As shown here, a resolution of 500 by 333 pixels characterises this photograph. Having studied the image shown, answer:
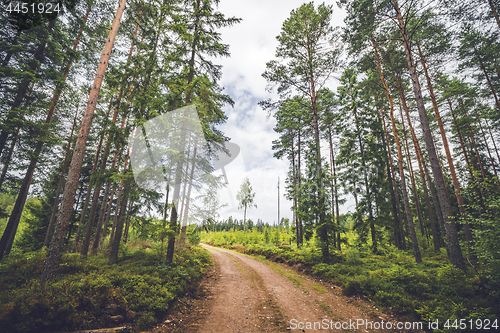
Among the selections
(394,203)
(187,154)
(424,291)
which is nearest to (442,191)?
(424,291)

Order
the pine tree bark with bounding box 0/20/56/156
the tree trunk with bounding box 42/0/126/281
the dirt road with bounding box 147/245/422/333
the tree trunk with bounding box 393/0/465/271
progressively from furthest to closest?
the pine tree bark with bounding box 0/20/56/156 → the tree trunk with bounding box 393/0/465/271 → the tree trunk with bounding box 42/0/126/281 → the dirt road with bounding box 147/245/422/333

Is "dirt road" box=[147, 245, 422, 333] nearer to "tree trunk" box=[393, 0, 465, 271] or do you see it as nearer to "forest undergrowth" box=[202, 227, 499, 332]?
"forest undergrowth" box=[202, 227, 499, 332]

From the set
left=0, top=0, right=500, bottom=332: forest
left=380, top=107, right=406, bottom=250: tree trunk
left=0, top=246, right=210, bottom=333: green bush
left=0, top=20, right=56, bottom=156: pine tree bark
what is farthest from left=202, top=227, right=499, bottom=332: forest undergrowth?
left=0, top=20, right=56, bottom=156: pine tree bark

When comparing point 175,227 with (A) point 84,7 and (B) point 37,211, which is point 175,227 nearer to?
(A) point 84,7

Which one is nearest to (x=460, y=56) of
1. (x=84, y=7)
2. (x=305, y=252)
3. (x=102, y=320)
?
(x=305, y=252)

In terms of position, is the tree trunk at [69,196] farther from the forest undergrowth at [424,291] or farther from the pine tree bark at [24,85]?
the forest undergrowth at [424,291]

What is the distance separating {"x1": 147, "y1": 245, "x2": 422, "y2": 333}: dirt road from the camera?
5117mm

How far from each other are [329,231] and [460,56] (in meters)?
13.3

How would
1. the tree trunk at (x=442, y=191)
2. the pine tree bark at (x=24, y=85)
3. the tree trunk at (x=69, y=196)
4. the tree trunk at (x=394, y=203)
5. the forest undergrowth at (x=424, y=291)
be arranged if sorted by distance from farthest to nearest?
the tree trunk at (x=394, y=203), the pine tree bark at (x=24, y=85), the tree trunk at (x=442, y=191), the tree trunk at (x=69, y=196), the forest undergrowth at (x=424, y=291)

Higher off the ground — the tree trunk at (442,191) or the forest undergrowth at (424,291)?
the tree trunk at (442,191)

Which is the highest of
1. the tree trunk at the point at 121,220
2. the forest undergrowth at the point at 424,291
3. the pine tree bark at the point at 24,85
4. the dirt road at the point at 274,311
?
the pine tree bark at the point at 24,85

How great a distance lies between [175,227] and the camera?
27.7 feet

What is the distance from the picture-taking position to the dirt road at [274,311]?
512 centimetres

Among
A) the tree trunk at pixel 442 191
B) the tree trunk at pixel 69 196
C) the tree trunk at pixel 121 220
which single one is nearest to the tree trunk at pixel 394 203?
the tree trunk at pixel 442 191
